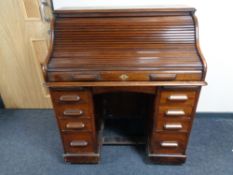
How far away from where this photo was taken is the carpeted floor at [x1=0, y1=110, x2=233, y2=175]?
1586 mm

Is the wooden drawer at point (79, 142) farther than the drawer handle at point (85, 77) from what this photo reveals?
Yes

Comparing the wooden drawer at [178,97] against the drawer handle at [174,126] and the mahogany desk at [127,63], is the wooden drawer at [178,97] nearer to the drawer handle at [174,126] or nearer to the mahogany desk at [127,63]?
the mahogany desk at [127,63]

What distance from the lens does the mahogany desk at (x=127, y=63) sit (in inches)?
47.0

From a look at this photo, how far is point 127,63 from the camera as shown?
1.21m

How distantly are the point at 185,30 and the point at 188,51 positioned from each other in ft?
0.48

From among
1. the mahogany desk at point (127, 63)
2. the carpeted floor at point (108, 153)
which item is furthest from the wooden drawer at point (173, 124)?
the carpeted floor at point (108, 153)

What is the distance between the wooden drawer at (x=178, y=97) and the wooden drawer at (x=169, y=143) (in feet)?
0.88

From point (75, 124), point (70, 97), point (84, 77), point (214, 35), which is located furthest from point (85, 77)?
point (214, 35)

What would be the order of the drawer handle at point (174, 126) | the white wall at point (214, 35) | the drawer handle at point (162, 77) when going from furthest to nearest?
the white wall at point (214, 35) < the drawer handle at point (174, 126) < the drawer handle at point (162, 77)

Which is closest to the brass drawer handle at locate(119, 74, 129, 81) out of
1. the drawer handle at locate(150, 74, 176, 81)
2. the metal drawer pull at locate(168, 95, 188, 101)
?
the drawer handle at locate(150, 74, 176, 81)

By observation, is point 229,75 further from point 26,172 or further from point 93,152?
point 26,172

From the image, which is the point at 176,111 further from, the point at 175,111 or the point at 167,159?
the point at 167,159

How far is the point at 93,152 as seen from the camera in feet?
5.18

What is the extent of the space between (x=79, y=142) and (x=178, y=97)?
0.78m
